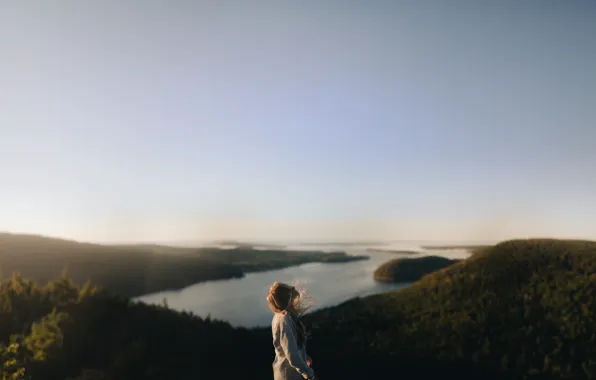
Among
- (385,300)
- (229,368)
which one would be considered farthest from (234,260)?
(229,368)

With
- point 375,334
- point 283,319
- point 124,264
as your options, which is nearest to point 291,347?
point 283,319

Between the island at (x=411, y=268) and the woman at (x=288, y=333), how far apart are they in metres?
67.2

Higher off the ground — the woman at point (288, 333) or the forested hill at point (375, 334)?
the woman at point (288, 333)

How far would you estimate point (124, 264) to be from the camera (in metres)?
67.2

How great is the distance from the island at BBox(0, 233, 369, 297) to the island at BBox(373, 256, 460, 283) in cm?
2468

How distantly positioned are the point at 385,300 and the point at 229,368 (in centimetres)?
1831

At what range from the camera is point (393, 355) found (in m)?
19.5

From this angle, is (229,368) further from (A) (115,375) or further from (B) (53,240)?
(B) (53,240)

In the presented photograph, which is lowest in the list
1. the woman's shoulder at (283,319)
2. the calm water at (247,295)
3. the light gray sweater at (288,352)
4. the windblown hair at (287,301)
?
the calm water at (247,295)

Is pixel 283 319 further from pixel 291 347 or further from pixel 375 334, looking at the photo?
pixel 375 334

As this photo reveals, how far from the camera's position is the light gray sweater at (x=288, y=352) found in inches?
206

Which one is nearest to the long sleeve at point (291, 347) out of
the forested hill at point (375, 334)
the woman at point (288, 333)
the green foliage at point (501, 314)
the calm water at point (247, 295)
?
the woman at point (288, 333)

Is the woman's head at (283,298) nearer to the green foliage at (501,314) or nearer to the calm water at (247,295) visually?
the green foliage at (501,314)

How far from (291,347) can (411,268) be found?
70741 millimetres
